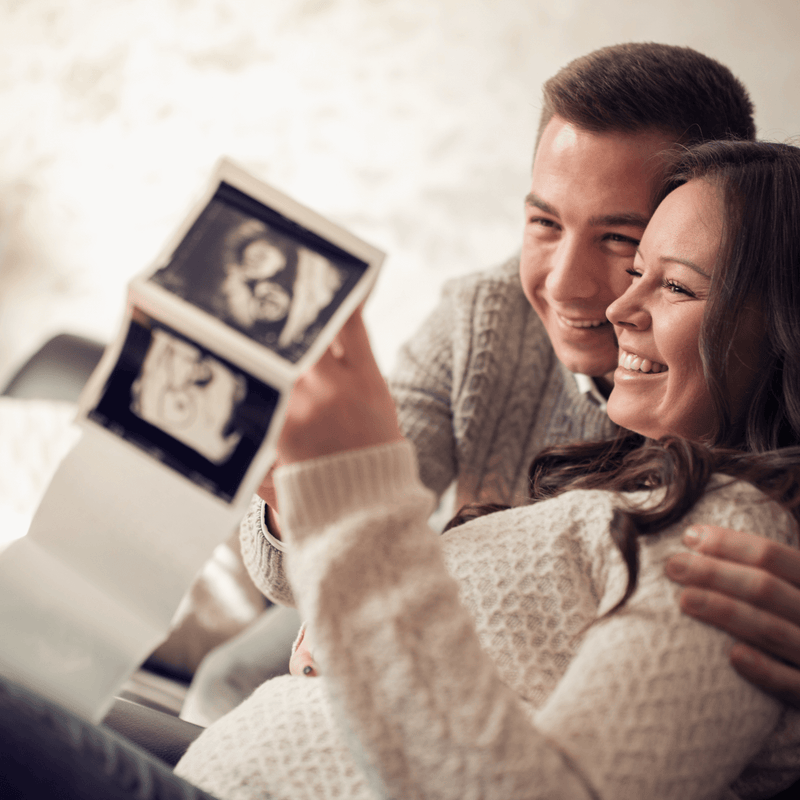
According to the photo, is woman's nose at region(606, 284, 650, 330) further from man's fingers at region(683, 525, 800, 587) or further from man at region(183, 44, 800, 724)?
man's fingers at region(683, 525, 800, 587)

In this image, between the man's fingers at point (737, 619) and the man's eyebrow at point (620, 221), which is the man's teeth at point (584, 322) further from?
the man's fingers at point (737, 619)

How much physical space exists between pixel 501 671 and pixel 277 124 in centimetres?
173

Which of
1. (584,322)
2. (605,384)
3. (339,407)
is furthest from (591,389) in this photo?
(339,407)

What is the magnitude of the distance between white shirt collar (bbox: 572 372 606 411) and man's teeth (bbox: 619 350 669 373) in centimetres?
29

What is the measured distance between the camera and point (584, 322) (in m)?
1.09

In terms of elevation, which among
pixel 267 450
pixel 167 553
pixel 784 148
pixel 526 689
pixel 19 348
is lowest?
pixel 19 348

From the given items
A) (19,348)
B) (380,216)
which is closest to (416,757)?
(380,216)

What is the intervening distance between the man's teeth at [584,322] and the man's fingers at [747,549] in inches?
21.1

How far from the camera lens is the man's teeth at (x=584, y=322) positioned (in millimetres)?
1081

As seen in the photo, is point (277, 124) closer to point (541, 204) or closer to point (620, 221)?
point (541, 204)

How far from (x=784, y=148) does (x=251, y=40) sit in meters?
1.54

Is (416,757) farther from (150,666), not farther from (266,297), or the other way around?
(150,666)

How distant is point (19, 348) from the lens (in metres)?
2.30

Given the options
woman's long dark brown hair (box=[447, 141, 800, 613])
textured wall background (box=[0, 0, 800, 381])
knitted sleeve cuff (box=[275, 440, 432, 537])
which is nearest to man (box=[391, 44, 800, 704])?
woman's long dark brown hair (box=[447, 141, 800, 613])
